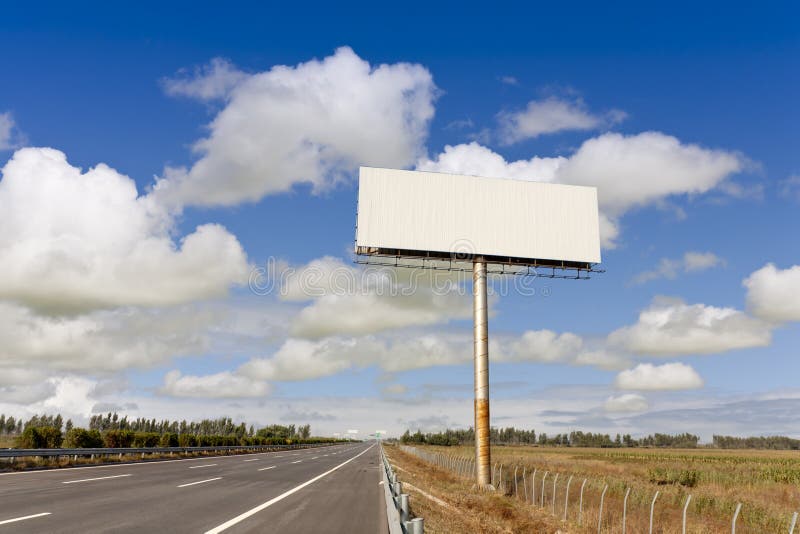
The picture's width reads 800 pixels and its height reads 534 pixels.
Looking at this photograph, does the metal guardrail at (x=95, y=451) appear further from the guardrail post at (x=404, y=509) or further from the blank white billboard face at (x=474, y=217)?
the guardrail post at (x=404, y=509)

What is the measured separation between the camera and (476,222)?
33719mm

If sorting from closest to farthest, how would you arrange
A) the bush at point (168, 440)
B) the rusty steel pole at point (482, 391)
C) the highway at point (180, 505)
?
the highway at point (180, 505), the rusty steel pole at point (482, 391), the bush at point (168, 440)

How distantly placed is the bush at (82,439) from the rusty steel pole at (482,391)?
2418 centimetres

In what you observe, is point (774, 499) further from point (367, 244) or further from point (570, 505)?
point (367, 244)

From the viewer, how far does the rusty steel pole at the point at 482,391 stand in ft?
95.9

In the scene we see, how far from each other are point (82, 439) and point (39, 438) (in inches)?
152

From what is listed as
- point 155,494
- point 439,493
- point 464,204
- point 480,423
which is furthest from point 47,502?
point 464,204

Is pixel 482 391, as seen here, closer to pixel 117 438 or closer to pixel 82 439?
pixel 82 439

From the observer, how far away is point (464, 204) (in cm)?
3397

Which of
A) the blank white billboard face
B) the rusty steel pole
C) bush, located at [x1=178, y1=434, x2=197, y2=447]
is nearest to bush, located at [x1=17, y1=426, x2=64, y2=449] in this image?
bush, located at [x1=178, y1=434, x2=197, y2=447]

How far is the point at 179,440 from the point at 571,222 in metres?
38.1

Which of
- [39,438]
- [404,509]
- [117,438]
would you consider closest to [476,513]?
[404,509]

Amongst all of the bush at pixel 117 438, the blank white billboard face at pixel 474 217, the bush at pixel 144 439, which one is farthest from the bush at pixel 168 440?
the blank white billboard face at pixel 474 217

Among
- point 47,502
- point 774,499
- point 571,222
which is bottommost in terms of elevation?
point 774,499
